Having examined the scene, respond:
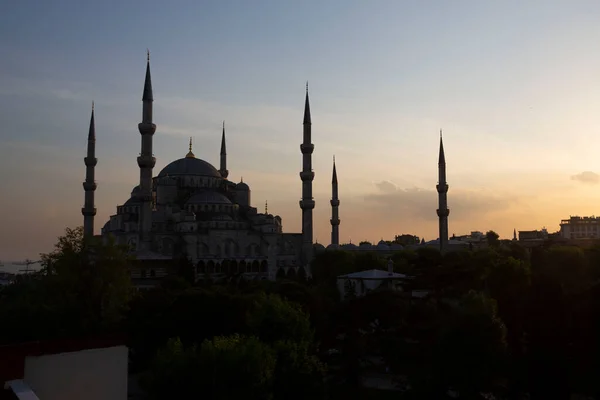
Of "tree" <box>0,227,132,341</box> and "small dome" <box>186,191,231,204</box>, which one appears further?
"small dome" <box>186,191,231,204</box>

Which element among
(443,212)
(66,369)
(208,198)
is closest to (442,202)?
(443,212)

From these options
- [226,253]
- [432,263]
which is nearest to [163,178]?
[226,253]

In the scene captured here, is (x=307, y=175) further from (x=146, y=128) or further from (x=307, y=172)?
(x=146, y=128)

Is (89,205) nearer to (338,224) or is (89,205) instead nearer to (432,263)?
(338,224)

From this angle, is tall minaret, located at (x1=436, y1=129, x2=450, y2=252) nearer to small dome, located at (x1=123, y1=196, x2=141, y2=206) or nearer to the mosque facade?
the mosque facade

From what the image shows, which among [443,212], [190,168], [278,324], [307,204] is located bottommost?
[278,324]

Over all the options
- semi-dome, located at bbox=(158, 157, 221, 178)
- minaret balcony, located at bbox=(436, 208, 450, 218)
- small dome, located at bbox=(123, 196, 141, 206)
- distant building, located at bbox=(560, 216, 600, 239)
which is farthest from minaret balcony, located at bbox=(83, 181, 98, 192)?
distant building, located at bbox=(560, 216, 600, 239)

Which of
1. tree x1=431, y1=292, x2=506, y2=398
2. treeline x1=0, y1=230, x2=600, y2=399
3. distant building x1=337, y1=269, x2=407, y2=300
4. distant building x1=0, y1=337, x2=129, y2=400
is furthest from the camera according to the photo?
distant building x1=337, y1=269, x2=407, y2=300

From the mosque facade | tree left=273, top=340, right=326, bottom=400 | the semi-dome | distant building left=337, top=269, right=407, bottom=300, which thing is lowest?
tree left=273, top=340, right=326, bottom=400
